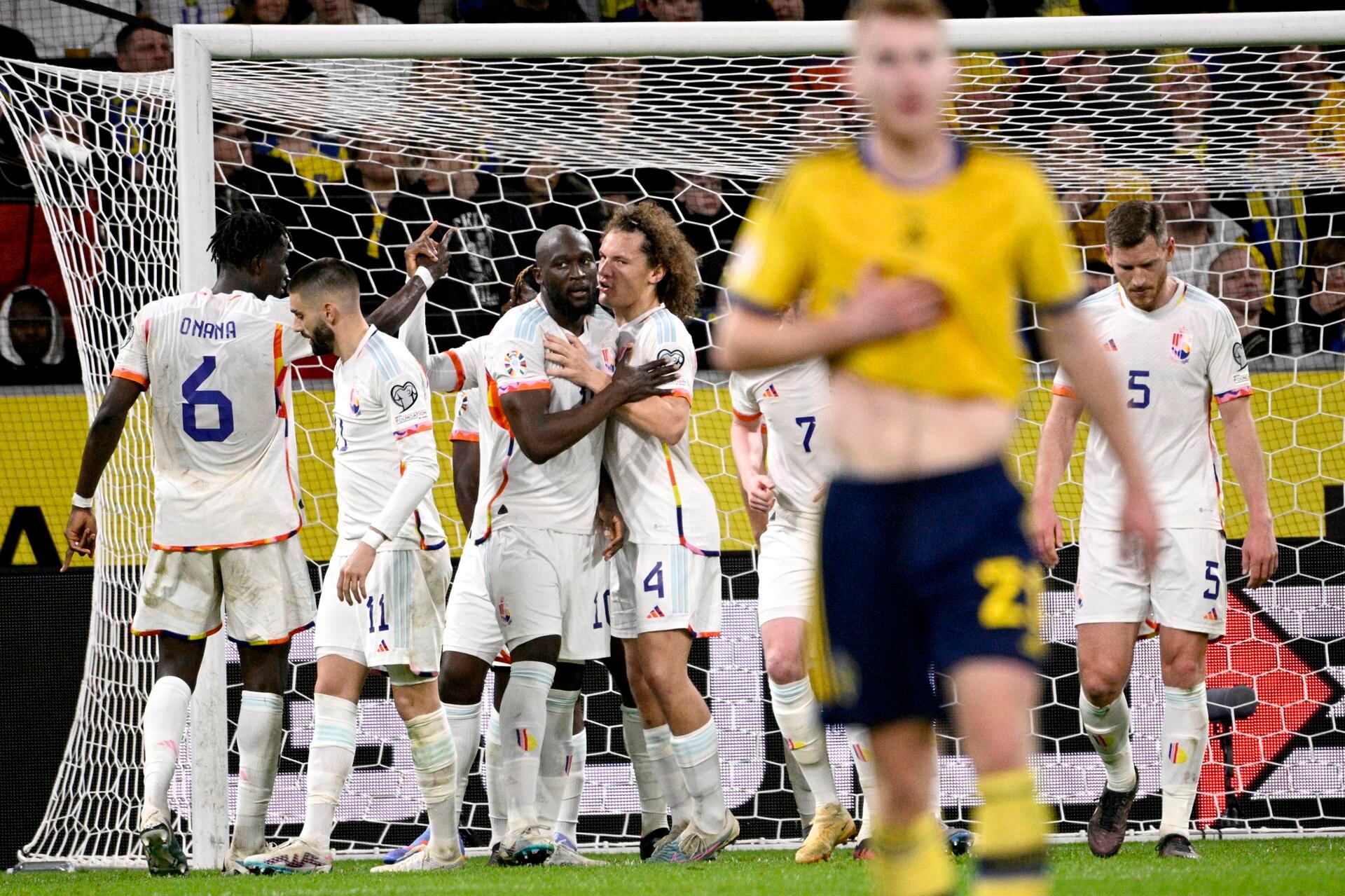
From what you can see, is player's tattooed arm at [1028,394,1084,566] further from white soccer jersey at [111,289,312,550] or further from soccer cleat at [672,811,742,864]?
white soccer jersey at [111,289,312,550]

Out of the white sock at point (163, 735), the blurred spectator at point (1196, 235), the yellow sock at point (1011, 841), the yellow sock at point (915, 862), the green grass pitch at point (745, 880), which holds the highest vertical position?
the blurred spectator at point (1196, 235)

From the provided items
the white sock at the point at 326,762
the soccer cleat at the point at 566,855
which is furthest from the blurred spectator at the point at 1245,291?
the white sock at the point at 326,762

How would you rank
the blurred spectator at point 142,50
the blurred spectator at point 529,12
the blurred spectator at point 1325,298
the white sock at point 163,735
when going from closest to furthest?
the white sock at point 163,735, the blurred spectator at point 1325,298, the blurred spectator at point 142,50, the blurred spectator at point 529,12

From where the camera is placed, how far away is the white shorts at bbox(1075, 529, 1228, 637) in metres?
5.57

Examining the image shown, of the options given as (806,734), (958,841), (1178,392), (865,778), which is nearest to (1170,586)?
(1178,392)

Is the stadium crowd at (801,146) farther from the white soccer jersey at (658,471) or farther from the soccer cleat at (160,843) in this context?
the soccer cleat at (160,843)

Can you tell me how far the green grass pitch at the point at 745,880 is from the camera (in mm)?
4496

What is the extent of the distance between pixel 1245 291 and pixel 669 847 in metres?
4.69

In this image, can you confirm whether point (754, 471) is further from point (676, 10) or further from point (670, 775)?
point (676, 10)

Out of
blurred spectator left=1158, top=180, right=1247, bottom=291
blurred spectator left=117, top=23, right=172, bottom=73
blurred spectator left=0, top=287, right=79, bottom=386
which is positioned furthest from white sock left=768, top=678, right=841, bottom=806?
blurred spectator left=117, top=23, right=172, bottom=73

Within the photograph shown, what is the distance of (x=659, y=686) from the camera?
5562mm

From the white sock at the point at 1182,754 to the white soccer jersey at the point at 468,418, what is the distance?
10.2 ft

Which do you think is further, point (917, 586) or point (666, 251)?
point (666, 251)

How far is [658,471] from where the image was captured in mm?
5730
